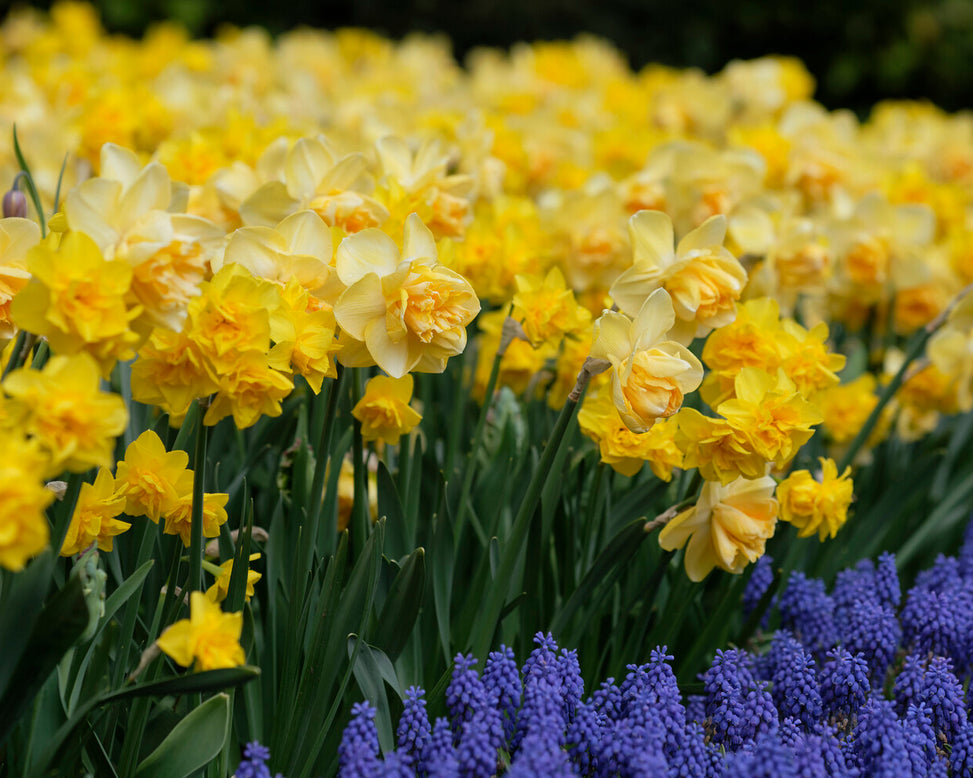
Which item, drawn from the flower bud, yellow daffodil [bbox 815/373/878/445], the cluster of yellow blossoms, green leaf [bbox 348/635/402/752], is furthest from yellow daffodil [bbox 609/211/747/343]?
the flower bud

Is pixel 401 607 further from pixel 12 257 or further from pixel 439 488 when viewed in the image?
pixel 12 257

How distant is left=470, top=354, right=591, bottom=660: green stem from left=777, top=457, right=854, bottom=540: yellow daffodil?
374 mm

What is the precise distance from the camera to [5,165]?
8.93 ft

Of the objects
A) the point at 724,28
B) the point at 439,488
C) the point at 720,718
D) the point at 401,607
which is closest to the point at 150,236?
the point at 401,607

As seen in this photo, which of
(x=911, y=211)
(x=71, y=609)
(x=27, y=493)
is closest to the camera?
(x=27, y=493)

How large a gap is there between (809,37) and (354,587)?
25.9 ft

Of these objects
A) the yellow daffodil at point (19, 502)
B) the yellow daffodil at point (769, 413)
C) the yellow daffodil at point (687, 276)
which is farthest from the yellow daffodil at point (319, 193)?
the yellow daffodil at point (19, 502)

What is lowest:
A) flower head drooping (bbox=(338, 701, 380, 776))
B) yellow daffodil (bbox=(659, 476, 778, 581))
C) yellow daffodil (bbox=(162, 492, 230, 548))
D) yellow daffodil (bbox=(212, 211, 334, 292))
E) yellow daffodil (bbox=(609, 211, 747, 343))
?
flower head drooping (bbox=(338, 701, 380, 776))

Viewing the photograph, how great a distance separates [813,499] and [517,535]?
47 centimetres

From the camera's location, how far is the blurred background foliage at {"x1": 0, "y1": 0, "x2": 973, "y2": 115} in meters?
7.43

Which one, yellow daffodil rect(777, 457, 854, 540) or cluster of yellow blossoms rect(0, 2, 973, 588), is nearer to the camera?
cluster of yellow blossoms rect(0, 2, 973, 588)

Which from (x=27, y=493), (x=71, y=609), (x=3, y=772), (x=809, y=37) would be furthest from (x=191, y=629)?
(x=809, y=37)

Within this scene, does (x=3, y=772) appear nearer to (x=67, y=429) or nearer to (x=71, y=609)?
(x=71, y=609)

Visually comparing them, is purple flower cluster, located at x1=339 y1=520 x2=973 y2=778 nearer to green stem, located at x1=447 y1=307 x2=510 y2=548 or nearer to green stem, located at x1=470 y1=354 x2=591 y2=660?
green stem, located at x1=470 y1=354 x2=591 y2=660
